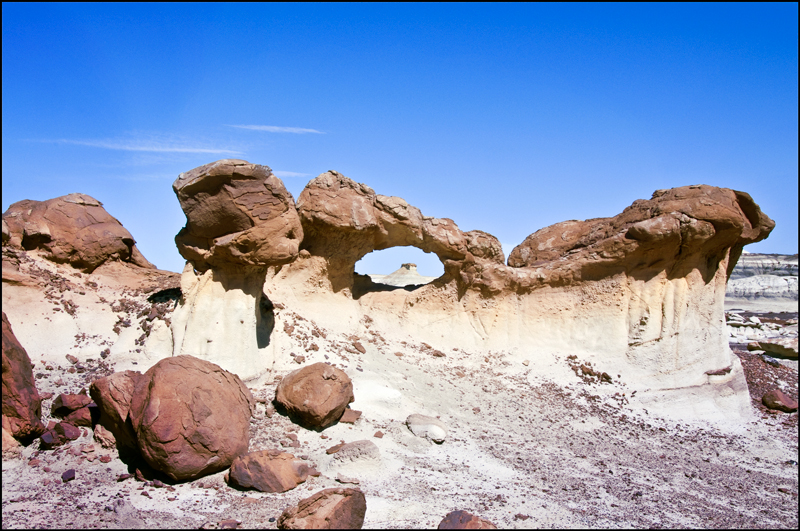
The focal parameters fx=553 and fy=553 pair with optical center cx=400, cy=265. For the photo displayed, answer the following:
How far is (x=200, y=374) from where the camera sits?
5.02 metres

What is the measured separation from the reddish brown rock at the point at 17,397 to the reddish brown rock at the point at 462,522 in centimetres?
372

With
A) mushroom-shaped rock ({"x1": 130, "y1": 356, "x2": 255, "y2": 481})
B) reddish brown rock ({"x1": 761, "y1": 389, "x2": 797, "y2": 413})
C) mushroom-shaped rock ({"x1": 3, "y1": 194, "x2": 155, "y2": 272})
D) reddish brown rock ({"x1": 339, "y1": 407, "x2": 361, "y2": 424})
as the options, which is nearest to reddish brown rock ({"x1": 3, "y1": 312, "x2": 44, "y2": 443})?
mushroom-shaped rock ({"x1": 130, "y1": 356, "x2": 255, "y2": 481})

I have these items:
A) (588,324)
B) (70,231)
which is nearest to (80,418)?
(70,231)

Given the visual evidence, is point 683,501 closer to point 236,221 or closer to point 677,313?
point 677,313

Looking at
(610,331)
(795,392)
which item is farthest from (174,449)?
(795,392)

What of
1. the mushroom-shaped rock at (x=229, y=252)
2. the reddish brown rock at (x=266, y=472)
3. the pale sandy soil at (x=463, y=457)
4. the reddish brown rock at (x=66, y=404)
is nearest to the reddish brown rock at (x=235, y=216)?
the mushroom-shaped rock at (x=229, y=252)

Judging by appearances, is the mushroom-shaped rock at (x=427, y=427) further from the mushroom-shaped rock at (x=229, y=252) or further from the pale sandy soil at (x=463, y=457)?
the mushroom-shaped rock at (x=229, y=252)

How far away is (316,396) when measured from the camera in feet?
19.0

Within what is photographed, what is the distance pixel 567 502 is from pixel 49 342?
19.7 feet

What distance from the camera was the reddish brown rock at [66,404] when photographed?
5.32 metres

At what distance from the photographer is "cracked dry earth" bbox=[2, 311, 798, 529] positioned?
436 cm

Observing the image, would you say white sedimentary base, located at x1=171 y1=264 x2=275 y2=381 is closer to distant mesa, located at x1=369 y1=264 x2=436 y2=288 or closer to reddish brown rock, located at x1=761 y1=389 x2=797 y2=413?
reddish brown rock, located at x1=761 y1=389 x2=797 y2=413

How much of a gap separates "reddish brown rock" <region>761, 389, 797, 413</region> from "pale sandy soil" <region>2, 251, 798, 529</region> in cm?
15

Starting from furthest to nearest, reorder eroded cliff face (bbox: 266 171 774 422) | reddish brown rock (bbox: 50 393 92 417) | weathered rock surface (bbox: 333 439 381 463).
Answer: eroded cliff face (bbox: 266 171 774 422) < reddish brown rock (bbox: 50 393 92 417) < weathered rock surface (bbox: 333 439 381 463)
